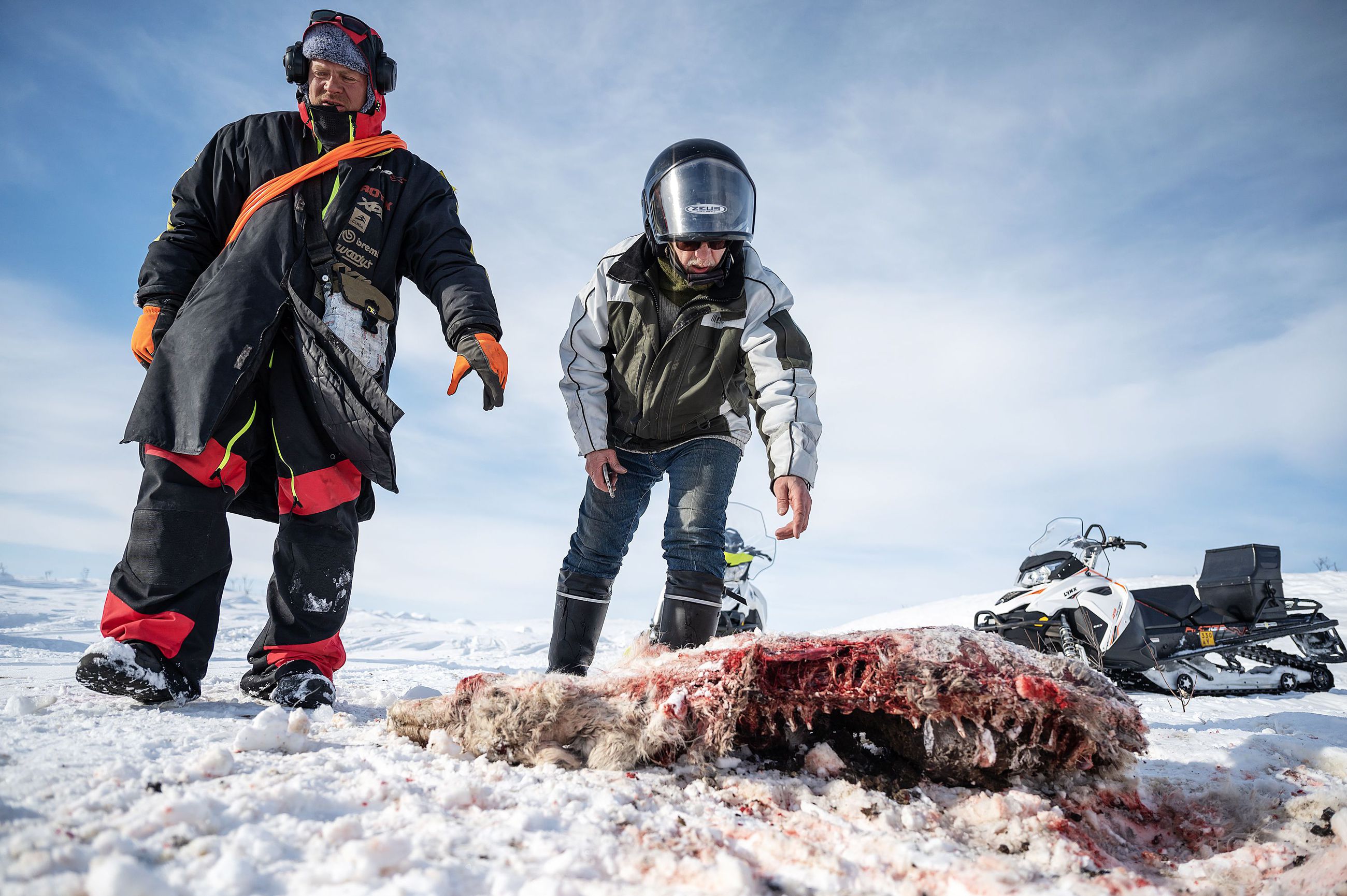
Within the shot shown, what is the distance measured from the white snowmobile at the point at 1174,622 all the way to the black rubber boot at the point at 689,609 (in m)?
4.43

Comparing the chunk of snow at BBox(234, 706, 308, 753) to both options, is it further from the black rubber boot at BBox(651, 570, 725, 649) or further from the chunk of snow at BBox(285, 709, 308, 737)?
the black rubber boot at BBox(651, 570, 725, 649)

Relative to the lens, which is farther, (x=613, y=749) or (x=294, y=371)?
(x=294, y=371)

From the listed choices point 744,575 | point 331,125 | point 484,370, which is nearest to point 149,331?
point 331,125

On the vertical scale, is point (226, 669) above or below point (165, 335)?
below

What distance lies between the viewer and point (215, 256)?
257 cm

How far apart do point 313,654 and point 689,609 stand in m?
1.29

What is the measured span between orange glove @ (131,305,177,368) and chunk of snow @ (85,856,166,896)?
2.01 meters

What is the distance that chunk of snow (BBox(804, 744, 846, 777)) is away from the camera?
1497mm

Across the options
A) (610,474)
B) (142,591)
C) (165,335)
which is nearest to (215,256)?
(165,335)

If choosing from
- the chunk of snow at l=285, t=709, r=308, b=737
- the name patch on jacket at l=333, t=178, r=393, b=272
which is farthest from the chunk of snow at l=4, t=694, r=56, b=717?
the name patch on jacket at l=333, t=178, r=393, b=272

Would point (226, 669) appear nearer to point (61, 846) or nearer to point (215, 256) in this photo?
point (215, 256)

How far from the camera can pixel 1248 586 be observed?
7.43 meters

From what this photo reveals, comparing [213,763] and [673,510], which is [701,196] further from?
[213,763]

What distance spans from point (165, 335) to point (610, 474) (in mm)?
1614
